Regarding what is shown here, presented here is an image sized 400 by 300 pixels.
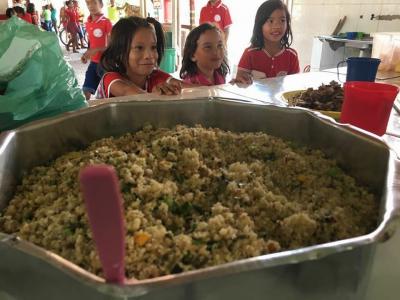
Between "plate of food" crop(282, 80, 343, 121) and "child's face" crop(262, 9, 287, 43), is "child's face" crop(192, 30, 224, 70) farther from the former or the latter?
"plate of food" crop(282, 80, 343, 121)

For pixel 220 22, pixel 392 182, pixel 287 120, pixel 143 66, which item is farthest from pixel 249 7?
pixel 392 182

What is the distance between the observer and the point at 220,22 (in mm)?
4410

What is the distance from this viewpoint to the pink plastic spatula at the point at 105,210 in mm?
300

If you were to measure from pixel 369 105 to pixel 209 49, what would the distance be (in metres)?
1.12

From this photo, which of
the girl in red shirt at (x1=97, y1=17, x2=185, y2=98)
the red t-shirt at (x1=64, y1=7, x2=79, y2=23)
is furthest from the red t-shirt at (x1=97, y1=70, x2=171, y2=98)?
the red t-shirt at (x1=64, y1=7, x2=79, y2=23)

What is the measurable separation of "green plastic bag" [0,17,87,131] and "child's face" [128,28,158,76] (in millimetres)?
644

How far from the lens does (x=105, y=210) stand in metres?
0.32

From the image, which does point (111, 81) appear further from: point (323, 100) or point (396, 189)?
point (396, 189)

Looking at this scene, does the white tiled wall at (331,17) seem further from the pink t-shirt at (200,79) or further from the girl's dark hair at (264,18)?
the pink t-shirt at (200,79)

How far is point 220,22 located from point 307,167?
3853 millimetres

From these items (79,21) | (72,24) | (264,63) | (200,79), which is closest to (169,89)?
(200,79)

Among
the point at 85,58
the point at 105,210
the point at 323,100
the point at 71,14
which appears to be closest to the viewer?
the point at 105,210

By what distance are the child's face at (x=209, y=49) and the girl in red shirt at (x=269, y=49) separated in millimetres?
242

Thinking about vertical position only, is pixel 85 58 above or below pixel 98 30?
below
